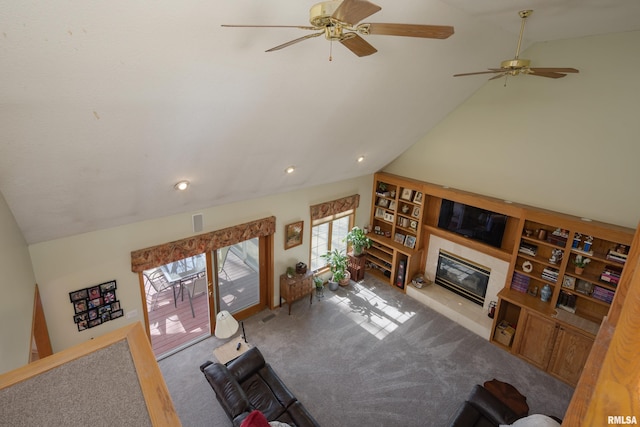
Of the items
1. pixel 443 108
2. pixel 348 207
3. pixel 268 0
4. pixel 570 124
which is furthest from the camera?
pixel 348 207

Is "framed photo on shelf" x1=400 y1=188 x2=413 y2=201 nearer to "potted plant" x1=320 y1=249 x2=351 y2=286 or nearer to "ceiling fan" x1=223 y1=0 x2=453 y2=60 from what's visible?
"potted plant" x1=320 y1=249 x2=351 y2=286

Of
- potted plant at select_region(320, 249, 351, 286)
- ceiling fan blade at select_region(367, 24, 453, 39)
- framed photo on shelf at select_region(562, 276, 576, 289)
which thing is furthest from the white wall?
framed photo on shelf at select_region(562, 276, 576, 289)

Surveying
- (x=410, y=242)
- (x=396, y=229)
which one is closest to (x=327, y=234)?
(x=396, y=229)

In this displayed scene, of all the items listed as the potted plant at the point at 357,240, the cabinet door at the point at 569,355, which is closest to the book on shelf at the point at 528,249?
the cabinet door at the point at 569,355

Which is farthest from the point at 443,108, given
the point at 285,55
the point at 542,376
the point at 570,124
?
the point at 542,376

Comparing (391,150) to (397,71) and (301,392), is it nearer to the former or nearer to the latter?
(397,71)

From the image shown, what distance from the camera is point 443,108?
18.2ft

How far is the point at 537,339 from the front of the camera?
521 centimetres

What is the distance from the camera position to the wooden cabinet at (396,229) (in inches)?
274

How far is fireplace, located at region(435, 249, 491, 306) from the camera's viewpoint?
20.7 ft

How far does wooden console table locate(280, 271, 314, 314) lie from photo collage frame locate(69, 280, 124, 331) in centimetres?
273

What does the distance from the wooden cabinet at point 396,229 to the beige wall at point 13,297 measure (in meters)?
6.03

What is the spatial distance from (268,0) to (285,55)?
1.71 feet

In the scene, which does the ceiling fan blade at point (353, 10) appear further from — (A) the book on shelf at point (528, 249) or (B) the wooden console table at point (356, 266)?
(B) the wooden console table at point (356, 266)
